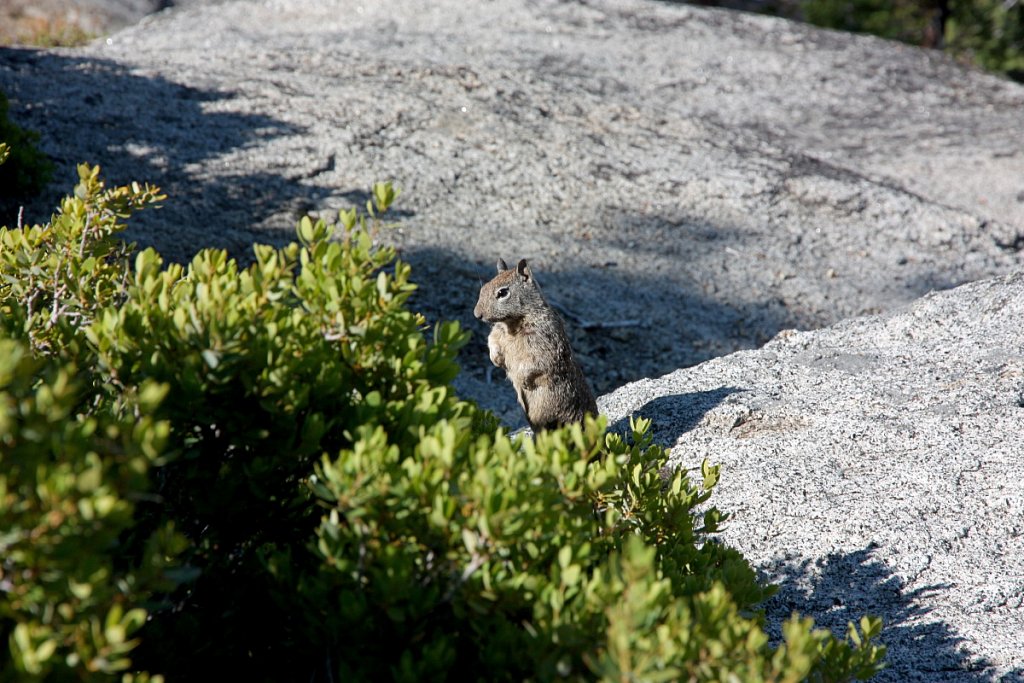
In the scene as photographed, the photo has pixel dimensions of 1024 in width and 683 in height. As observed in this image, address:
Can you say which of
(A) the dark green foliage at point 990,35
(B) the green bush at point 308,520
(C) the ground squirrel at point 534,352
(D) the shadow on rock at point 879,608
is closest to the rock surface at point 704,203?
(D) the shadow on rock at point 879,608

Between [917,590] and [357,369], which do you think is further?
[917,590]

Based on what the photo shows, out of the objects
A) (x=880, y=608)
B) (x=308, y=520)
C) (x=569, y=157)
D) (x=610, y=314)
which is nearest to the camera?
(x=308, y=520)

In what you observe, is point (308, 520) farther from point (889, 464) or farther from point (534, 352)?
point (889, 464)

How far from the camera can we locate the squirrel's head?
4531 millimetres

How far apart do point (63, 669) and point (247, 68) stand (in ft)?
30.2

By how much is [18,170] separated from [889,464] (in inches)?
248

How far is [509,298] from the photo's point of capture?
456 centimetres

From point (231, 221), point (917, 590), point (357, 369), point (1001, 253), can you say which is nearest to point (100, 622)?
point (357, 369)

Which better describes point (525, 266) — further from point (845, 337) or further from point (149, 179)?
point (149, 179)

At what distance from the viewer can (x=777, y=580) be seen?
3736 mm

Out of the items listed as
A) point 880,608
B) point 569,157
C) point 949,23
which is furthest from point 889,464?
point 949,23

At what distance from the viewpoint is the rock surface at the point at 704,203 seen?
13.1 ft

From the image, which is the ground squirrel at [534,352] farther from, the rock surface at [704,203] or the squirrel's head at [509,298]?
the rock surface at [704,203]

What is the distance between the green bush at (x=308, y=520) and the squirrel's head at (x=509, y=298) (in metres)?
1.90
